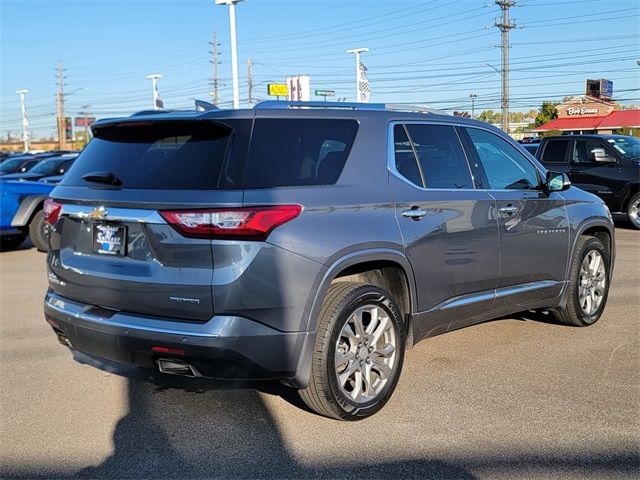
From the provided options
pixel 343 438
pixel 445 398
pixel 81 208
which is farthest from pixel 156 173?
pixel 445 398

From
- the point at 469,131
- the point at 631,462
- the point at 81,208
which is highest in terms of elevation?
the point at 469,131

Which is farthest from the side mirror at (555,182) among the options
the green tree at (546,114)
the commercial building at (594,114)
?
the green tree at (546,114)

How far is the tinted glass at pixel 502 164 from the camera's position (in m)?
5.02

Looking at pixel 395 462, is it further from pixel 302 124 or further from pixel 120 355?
pixel 302 124

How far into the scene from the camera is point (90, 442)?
12.3 feet

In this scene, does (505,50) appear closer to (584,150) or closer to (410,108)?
(584,150)

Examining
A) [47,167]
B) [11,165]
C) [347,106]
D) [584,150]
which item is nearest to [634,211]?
[584,150]

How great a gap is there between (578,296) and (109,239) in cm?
417

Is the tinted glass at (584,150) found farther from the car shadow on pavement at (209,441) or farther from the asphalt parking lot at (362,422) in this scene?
the car shadow on pavement at (209,441)

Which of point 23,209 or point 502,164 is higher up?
point 502,164

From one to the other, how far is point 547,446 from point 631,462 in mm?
424

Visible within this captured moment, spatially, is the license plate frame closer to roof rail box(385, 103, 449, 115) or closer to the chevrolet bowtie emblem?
the chevrolet bowtie emblem

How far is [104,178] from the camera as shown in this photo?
381cm

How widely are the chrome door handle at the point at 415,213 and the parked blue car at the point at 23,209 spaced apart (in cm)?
879
